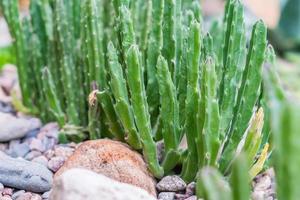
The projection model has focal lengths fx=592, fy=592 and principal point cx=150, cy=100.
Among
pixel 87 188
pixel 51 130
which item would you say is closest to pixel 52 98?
pixel 51 130

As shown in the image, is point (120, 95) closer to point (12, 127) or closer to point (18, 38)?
point (12, 127)

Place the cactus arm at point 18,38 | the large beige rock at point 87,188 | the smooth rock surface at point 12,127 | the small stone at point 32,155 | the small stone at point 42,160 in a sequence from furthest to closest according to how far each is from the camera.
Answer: the cactus arm at point 18,38
the smooth rock surface at point 12,127
the small stone at point 32,155
the small stone at point 42,160
the large beige rock at point 87,188

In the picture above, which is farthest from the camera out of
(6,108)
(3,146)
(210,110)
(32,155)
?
(6,108)

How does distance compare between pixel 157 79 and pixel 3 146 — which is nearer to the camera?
pixel 157 79

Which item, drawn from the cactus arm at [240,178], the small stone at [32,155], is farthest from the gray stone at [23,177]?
the cactus arm at [240,178]

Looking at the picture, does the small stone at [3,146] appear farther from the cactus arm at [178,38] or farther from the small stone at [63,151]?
the cactus arm at [178,38]

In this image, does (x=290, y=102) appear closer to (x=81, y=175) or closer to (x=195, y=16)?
(x=81, y=175)

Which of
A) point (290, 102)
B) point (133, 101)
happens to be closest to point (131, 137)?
point (133, 101)
